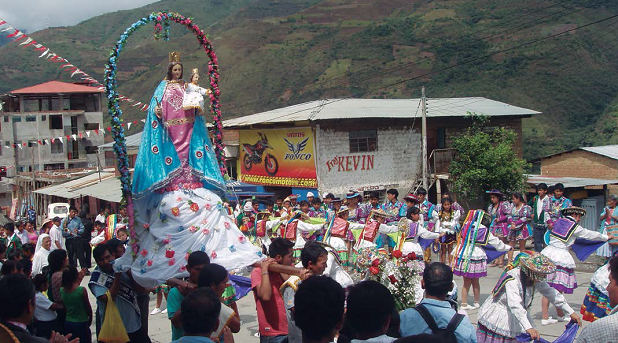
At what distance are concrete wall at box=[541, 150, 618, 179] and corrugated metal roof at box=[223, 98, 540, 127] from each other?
3.55 meters

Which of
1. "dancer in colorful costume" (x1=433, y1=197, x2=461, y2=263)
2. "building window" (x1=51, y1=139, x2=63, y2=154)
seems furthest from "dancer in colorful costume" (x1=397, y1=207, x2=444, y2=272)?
"building window" (x1=51, y1=139, x2=63, y2=154)

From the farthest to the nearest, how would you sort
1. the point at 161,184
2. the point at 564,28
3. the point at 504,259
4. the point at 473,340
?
1. the point at 564,28
2. the point at 504,259
3. the point at 161,184
4. the point at 473,340

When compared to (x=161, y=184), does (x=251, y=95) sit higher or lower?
higher

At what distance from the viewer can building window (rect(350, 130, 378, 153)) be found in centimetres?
2508

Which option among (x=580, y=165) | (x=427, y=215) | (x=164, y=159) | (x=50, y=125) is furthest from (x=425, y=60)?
(x=164, y=159)

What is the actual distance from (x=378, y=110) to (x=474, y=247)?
16.8 meters

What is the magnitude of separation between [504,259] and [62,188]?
80.8 ft

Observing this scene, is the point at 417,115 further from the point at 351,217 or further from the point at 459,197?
the point at 351,217

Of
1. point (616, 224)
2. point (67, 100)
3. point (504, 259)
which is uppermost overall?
point (67, 100)

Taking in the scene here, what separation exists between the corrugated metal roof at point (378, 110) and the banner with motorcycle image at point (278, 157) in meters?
0.71

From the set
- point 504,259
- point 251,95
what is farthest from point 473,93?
point 504,259

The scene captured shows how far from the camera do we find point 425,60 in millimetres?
80750

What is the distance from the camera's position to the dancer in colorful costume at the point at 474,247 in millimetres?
9703

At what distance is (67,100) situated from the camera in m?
54.7
